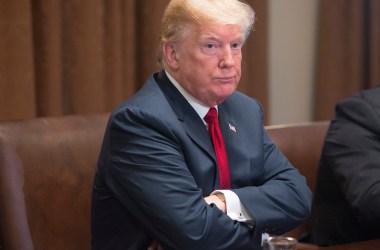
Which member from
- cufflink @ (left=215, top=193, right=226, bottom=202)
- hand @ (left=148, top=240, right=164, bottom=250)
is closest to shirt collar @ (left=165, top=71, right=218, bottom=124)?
cufflink @ (left=215, top=193, right=226, bottom=202)

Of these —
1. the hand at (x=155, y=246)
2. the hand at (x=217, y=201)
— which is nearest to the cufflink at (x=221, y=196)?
the hand at (x=217, y=201)

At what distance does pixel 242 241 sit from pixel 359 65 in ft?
8.62

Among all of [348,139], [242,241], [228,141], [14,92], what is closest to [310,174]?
[348,139]

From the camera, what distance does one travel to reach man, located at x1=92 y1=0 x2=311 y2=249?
2.08 m

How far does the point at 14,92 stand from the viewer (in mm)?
3033

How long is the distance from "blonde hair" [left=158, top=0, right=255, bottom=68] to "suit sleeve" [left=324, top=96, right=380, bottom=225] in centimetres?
77

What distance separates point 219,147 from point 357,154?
0.72 metres

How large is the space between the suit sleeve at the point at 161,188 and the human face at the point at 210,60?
0.20 m

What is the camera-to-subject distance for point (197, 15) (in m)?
2.25

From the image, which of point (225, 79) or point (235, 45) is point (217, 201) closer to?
point (225, 79)

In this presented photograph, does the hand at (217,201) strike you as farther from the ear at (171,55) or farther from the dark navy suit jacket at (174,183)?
the ear at (171,55)

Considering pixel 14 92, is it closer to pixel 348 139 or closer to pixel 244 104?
pixel 244 104

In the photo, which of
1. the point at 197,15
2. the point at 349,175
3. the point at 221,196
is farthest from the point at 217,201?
the point at 349,175

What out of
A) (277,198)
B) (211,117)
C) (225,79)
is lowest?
(277,198)
